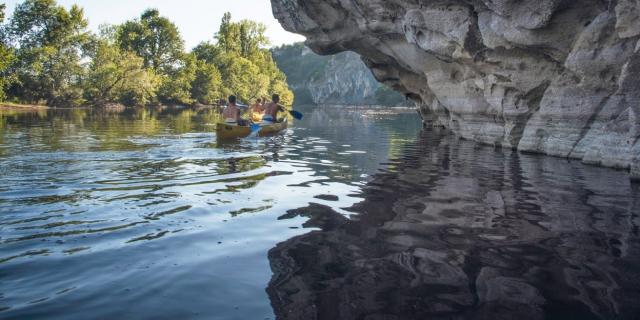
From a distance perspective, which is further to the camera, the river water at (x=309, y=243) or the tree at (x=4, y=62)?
the tree at (x=4, y=62)

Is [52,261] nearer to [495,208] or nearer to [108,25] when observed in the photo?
[495,208]

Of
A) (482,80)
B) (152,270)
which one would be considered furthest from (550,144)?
(152,270)

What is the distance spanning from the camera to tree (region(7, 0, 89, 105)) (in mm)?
49719

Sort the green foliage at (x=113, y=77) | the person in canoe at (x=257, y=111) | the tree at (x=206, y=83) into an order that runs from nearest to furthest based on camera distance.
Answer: the person in canoe at (x=257, y=111) < the green foliage at (x=113, y=77) < the tree at (x=206, y=83)

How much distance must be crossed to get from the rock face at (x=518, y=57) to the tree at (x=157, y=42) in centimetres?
5725

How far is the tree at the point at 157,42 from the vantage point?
2844 inches

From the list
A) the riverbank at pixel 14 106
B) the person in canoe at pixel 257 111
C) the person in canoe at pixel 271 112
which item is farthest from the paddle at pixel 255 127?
the riverbank at pixel 14 106

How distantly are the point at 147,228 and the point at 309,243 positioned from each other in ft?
6.51

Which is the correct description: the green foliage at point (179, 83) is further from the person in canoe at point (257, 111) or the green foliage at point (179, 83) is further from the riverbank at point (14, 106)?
the person in canoe at point (257, 111)

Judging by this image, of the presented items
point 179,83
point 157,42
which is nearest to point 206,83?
point 179,83

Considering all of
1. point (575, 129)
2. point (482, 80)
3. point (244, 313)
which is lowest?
point (244, 313)

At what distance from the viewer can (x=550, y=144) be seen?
1422 centimetres

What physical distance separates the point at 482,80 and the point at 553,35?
175 inches

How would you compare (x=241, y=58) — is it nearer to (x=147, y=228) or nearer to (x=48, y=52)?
(x=48, y=52)
